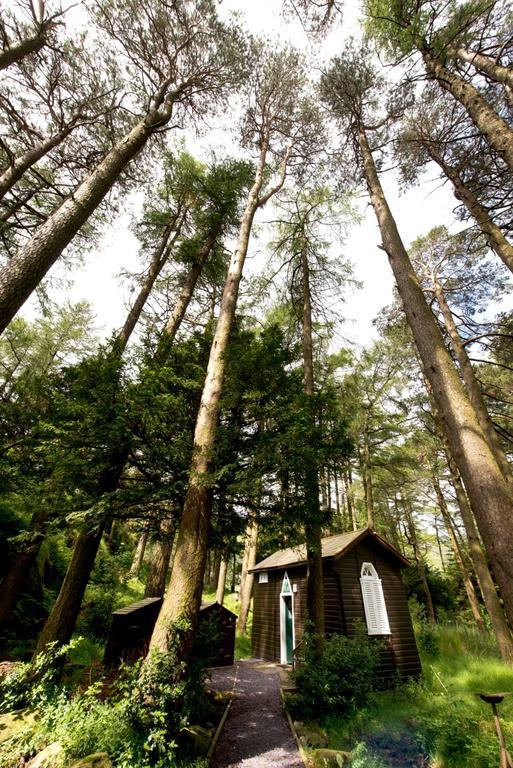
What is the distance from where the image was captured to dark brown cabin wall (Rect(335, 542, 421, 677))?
9758 mm

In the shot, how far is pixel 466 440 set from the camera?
380 cm

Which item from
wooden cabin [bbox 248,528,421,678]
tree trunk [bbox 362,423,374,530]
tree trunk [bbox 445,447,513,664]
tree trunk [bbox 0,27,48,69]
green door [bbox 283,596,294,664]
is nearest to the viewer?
tree trunk [bbox 0,27,48,69]

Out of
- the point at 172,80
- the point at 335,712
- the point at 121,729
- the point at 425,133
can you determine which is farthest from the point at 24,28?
the point at 335,712

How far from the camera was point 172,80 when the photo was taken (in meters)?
8.70

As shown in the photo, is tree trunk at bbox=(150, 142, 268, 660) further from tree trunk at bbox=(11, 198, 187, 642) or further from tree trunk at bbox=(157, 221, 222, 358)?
tree trunk at bbox=(157, 221, 222, 358)

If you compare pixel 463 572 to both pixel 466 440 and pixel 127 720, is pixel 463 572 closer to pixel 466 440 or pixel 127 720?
pixel 466 440

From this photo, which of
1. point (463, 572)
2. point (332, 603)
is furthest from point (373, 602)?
point (463, 572)

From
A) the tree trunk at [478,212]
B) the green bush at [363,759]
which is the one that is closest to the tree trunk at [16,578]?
the green bush at [363,759]

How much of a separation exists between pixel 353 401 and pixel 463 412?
32.0 ft

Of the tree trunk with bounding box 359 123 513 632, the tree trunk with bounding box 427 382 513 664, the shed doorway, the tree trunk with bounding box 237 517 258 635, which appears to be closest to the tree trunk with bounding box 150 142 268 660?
the tree trunk with bounding box 359 123 513 632

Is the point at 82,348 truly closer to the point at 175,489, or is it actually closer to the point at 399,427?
the point at 175,489

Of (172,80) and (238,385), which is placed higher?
(172,80)

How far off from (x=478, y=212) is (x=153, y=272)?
883 centimetres

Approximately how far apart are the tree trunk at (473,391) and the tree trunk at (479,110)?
451 centimetres
